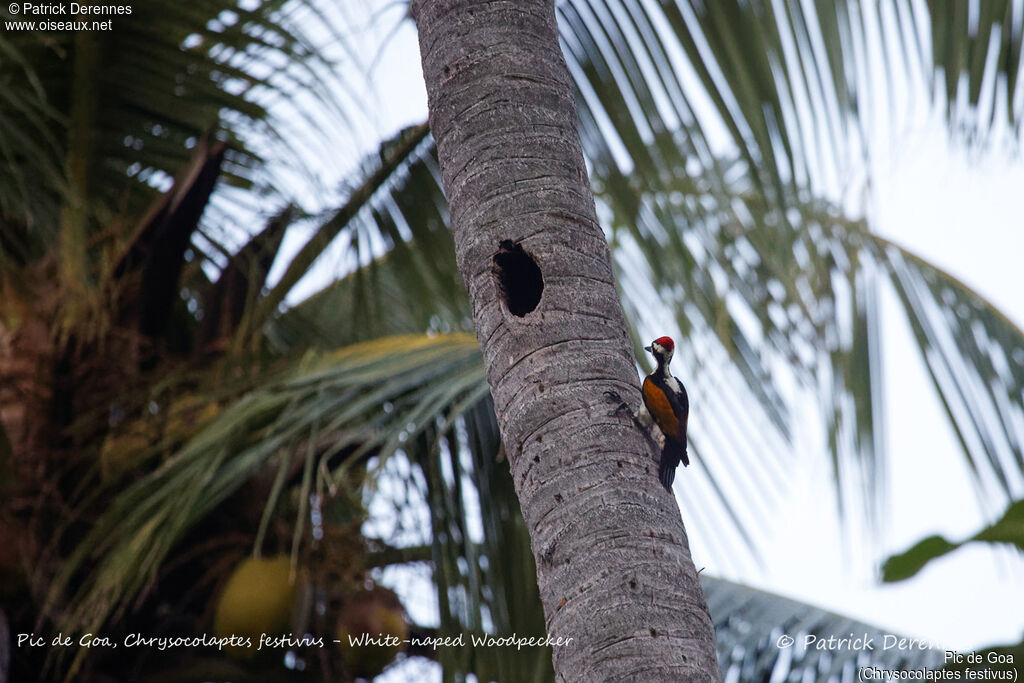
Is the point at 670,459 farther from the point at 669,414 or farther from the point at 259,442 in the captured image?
the point at 259,442

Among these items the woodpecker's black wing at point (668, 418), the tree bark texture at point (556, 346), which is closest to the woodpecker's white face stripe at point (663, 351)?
the woodpecker's black wing at point (668, 418)

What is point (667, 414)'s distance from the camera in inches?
78.1

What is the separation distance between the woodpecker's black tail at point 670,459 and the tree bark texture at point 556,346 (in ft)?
0.33

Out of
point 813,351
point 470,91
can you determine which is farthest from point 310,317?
point 470,91

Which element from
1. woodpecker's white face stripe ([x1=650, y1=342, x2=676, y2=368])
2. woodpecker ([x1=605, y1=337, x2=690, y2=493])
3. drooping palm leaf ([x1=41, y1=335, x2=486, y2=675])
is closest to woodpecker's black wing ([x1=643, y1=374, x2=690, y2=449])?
woodpecker ([x1=605, y1=337, x2=690, y2=493])

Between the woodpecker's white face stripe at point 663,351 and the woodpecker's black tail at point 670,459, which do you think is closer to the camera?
the woodpecker's black tail at point 670,459

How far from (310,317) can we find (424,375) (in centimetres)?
217

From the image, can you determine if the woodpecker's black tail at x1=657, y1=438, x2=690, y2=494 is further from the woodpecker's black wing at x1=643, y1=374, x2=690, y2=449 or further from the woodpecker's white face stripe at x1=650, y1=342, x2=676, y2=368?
the woodpecker's white face stripe at x1=650, y1=342, x2=676, y2=368

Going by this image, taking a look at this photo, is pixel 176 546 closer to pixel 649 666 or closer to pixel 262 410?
pixel 262 410

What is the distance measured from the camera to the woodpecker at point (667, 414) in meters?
1.82

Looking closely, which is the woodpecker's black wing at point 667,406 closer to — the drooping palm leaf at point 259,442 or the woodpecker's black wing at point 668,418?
the woodpecker's black wing at point 668,418

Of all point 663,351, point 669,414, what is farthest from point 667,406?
point 663,351

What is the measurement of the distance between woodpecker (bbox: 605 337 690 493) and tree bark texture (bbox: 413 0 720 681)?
0.03 m

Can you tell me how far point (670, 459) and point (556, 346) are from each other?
0.33 meters
